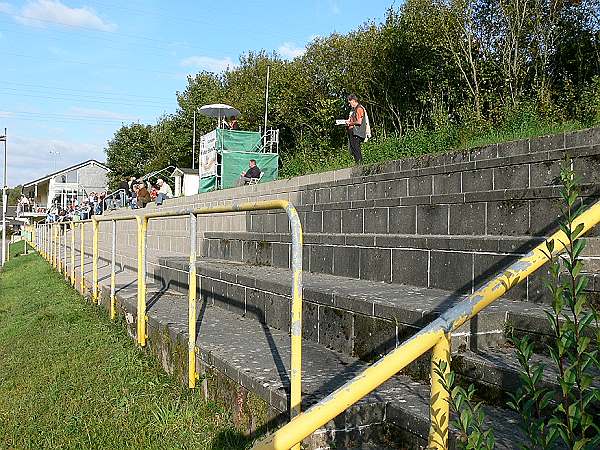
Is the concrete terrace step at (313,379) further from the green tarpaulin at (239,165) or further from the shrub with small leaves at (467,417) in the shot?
the green tarpaulin at (239,165)

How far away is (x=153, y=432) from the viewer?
365 cm

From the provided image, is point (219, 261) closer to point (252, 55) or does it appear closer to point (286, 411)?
point (286, 411)

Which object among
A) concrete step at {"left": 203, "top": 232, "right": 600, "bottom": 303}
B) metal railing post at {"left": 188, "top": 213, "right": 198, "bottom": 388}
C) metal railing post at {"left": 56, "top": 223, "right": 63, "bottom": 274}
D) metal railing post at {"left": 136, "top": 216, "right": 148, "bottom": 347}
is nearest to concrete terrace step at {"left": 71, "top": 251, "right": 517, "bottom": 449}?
metal railing post at {"left": 188, "top": 213, "right": 198, "bottom": 388}

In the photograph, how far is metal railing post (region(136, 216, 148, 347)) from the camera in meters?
5.55

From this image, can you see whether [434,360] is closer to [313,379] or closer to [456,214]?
[313,379]

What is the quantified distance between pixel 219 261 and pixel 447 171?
281 centimetres

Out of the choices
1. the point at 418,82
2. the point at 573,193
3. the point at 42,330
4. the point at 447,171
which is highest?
the point at 418,82

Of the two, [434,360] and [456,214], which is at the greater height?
[456,214]

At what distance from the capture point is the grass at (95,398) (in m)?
3.59

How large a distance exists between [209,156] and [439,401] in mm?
19160

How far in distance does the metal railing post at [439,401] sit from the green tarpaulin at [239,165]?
59.3ft

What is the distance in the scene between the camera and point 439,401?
5.36 ft

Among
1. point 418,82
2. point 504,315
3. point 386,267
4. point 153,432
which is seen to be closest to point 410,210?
point 386,267

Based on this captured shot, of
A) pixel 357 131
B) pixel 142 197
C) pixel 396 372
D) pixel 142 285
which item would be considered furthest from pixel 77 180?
pixel 396 372
